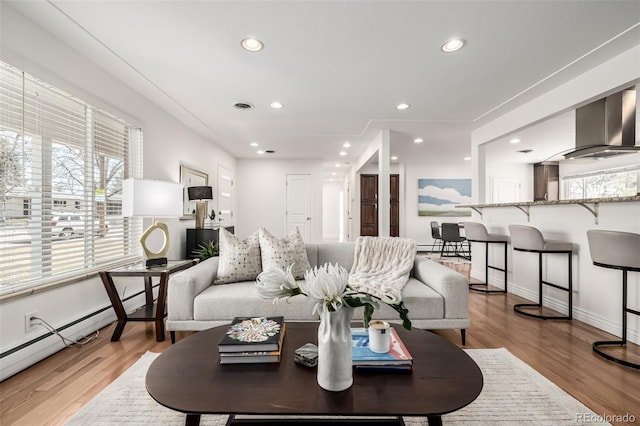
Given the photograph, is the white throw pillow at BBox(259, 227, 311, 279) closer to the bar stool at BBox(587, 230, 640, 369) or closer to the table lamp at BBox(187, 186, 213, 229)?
the table lamp at BBox(187, 186, 213, 229)

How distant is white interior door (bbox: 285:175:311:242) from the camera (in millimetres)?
7305

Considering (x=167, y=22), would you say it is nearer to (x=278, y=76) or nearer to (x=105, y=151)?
(x=278, y=76)

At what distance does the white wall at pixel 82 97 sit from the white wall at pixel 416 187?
6224 mm

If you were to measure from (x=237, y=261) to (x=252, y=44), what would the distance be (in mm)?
1762

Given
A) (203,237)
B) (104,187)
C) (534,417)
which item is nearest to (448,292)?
(534,417)

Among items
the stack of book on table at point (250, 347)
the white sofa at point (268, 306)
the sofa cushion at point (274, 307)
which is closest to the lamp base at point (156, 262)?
the white sofa at point (268, 306)

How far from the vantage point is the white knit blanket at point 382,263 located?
2428 mm

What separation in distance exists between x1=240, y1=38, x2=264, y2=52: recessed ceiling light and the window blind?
1486mm

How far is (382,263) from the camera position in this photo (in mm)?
2723

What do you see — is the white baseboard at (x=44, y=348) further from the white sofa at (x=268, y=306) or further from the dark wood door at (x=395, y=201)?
the dark wood door at (x=395, y=201)

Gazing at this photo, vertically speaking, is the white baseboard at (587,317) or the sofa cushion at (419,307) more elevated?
the sofa cushion at (419,307)

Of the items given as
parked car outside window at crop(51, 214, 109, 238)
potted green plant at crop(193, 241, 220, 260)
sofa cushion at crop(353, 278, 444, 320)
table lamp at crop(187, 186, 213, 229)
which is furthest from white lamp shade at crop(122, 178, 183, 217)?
sofa cushion at crop(353, 278, 444, 320)

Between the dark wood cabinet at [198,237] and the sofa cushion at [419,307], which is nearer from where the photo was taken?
the sofa cushion at [419,307]

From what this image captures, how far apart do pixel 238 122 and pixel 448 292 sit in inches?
→ 143
